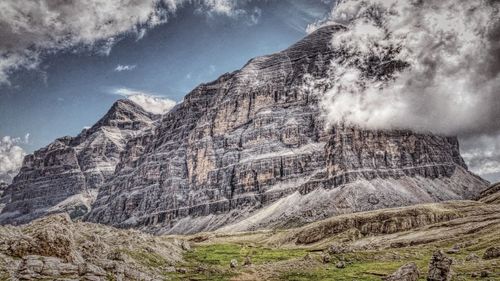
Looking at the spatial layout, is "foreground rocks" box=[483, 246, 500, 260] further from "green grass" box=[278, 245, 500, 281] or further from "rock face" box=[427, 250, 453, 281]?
"rock face" box=[427, 250, 453, 281]

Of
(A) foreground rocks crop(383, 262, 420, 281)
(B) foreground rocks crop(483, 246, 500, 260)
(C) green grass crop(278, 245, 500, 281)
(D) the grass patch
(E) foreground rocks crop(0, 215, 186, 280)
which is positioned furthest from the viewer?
(D) the grass patch

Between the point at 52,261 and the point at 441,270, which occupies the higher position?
the point at 52,261

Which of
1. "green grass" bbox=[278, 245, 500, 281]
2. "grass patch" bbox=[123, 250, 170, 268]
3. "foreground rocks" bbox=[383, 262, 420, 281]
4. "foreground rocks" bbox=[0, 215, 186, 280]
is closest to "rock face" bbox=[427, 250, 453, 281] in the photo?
"foreground rocks" bbox=[383, 262, 420, 281]

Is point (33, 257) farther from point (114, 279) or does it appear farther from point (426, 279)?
point (426, 279)

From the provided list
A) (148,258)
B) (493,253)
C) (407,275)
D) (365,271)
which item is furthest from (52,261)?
(493,253)

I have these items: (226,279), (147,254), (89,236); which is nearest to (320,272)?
(226,279)

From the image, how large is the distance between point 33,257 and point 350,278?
56.0 metres

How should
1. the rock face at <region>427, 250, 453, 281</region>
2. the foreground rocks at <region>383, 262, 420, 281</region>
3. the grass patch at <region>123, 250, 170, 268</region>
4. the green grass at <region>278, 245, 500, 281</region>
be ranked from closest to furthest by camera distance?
1. the rock face at <region>427, 250, 453, 281</region>
2. the foreground rocks at <region>383, 262, 420, 281</region>
3. the green grass at <region>278, 245, 500, 281</region>
4. the grass patch at <region>123, 250, 170, 268</region>

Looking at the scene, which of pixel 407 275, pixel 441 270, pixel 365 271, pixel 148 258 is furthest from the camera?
pixel 148 258

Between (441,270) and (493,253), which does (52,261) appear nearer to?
(441,270)

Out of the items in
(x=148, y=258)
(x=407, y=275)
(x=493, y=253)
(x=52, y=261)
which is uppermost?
(x=493, y=253)

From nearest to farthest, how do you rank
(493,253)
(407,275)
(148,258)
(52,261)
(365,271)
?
1. (52,261)
2. (407,275)
3. (365,271)
4. (493,253)
5. (148,258)

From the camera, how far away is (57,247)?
6675 cm

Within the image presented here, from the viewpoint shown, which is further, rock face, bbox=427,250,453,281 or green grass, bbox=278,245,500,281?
green grass, bbox=278,245,500,281
